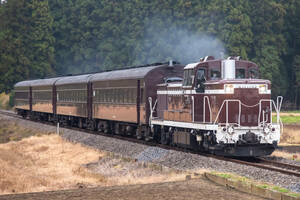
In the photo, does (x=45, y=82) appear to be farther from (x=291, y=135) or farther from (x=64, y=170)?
(x=64, y=170)

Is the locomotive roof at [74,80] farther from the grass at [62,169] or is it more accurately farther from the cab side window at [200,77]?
the cab side window at [200,77]

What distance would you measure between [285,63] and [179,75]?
4529 centimetres

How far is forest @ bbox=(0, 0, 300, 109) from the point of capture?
60000mm

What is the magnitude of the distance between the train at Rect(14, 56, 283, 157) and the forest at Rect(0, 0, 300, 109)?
2966cm

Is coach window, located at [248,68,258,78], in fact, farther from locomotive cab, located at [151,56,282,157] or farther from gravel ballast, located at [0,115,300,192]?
gravel ballast, located at [0,115,300,192]

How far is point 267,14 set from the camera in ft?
204

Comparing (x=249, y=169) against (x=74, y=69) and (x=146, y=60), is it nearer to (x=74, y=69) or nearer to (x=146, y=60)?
(x=146, y=60)

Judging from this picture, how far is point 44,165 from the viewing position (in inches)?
906

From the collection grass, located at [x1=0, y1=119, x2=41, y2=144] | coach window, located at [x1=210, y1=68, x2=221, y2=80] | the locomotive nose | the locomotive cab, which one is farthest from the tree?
the locomotive nose

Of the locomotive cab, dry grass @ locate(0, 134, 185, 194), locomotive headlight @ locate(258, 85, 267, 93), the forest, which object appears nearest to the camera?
dry grass @ locate(0, 134, 185, 194)

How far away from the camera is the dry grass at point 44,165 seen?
17.3 m

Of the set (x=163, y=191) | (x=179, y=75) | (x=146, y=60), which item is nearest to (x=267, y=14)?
(x=146, y=60)

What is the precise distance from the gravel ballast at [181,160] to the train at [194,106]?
1.02m

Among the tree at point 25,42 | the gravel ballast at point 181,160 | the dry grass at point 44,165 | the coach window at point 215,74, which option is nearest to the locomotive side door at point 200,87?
the coach window at point 215,74
